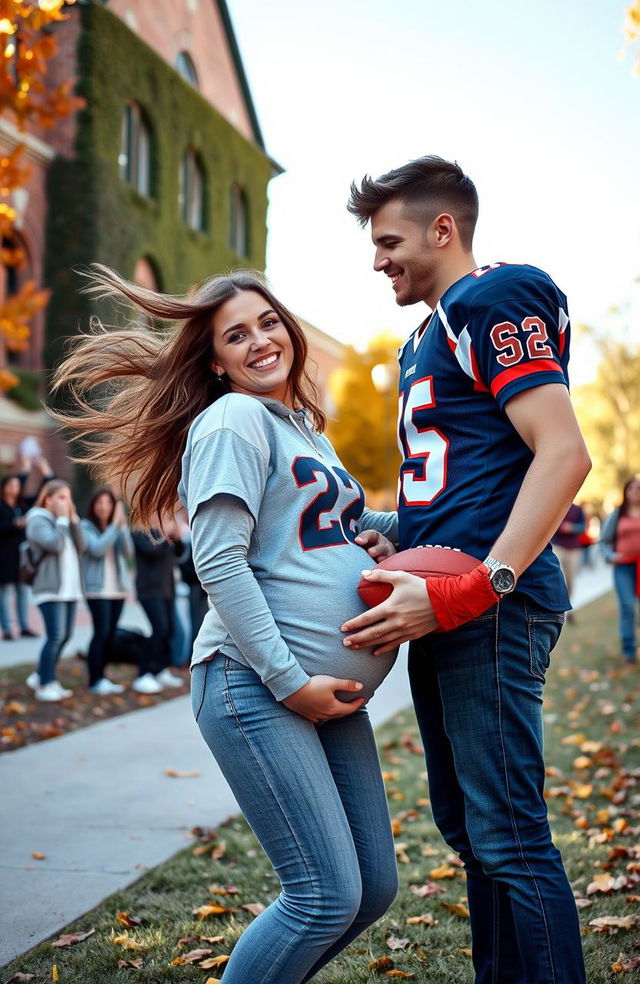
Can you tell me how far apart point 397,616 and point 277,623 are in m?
0.30

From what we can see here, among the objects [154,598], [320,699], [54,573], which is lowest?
[154,598]

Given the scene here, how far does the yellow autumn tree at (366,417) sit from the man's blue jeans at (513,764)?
4394cm

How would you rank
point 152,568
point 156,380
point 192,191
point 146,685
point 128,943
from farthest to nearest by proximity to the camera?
1. point 192,191
2. point 152,568
3. point 146,685
4. point 128,943
5. point 156,380

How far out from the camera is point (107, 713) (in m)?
8.50

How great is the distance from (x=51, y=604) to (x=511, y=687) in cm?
699

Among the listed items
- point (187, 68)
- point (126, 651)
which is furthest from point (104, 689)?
point (187, 68)

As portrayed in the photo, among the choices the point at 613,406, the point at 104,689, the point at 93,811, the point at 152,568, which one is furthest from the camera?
the point at 613,406

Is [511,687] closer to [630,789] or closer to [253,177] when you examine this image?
[630,789]

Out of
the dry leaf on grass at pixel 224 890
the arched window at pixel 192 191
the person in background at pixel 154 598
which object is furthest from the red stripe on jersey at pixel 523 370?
the arched window at pixel 192 191

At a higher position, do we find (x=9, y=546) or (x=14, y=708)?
(x=9, y=546)

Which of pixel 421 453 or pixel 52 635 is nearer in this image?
pixel 421 453

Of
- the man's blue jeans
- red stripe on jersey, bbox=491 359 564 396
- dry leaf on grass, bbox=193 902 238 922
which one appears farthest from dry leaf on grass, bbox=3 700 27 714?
red stripe on jersey, bbox=491 359 564 396

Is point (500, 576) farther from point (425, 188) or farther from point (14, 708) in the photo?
point (14, 708)

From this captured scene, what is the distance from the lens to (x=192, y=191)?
27078mm
